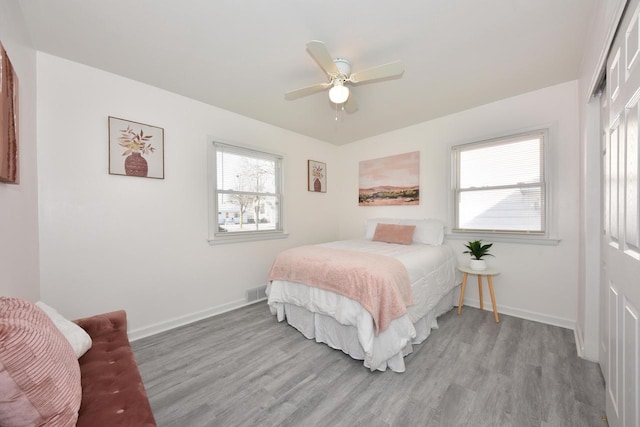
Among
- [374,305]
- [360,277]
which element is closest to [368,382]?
[374,305]

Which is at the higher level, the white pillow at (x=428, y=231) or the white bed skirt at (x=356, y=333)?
the white pillow at (x=428, y=231)

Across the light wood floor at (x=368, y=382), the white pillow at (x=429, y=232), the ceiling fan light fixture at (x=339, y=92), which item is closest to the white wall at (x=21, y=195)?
the light wood floor at (x=368, y=382)

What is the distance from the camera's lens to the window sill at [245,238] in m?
3.02

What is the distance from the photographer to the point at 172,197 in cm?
269

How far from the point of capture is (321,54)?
5.49ft

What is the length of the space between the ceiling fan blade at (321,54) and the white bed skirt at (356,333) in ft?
6.43

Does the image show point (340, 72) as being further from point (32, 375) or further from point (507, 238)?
point (507, 238)

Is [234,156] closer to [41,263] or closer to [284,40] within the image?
[284,40]

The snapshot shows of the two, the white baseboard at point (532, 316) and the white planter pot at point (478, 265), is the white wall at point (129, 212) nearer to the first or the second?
the white planter pot at point (478, 265)

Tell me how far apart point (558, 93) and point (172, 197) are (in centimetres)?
420

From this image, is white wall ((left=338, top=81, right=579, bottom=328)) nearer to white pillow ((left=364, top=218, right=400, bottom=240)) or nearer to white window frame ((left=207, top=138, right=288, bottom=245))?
white pillow ((left=364, top=218, right=400, bottom=240))

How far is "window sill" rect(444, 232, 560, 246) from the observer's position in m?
2.65

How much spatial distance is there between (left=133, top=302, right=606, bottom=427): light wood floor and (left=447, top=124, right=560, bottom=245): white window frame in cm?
93

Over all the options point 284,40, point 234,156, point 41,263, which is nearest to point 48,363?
point 41,263
